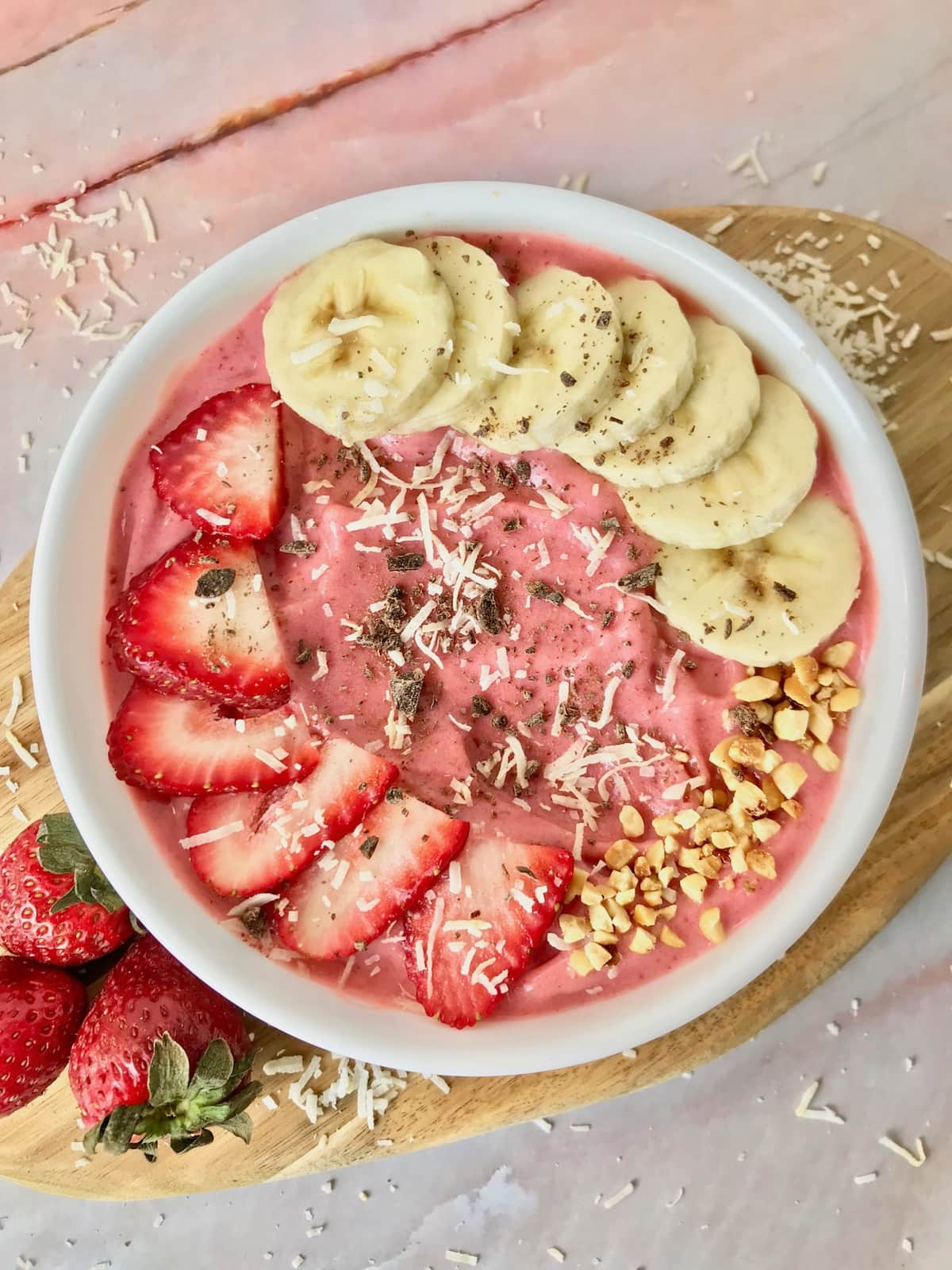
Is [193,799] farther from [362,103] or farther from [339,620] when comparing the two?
[362,103]

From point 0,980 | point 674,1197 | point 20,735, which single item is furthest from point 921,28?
point 0,980

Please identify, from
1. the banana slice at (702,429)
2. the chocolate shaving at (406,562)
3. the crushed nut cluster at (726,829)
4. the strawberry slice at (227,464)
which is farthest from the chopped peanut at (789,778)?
the strawberry slice at (227,464)

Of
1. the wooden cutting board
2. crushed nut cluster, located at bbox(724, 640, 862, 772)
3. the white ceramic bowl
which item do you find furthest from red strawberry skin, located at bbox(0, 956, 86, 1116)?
crushed nut cluster, located at bbox(724, 640, 862, 772)

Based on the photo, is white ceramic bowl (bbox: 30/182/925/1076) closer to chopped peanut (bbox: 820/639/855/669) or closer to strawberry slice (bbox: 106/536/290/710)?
chopped peanut (bbox: 820/639/855/669)

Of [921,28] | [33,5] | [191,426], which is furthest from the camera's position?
[33,5]

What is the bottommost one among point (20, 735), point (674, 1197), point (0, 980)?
point (674, 1197)

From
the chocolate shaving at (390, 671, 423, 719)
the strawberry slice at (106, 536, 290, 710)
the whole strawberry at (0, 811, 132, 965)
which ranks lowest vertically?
the whole strawberry at (0, 811, 132, 965)
